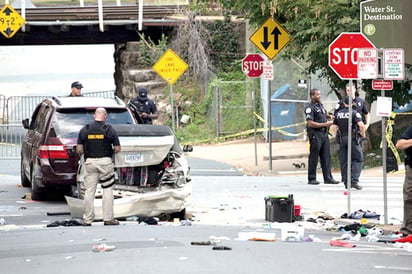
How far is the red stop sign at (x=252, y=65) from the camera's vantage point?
28.3 m

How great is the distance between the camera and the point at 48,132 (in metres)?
18.2

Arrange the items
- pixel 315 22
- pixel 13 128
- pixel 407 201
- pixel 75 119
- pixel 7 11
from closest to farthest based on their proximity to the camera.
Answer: pixel 407 201
pixel 75 119
pixel 315 22
pixel 7 11
pixel 13 128

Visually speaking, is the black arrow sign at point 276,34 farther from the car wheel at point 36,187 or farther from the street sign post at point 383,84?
the street sign post at point 383,84

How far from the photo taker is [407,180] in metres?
14.1

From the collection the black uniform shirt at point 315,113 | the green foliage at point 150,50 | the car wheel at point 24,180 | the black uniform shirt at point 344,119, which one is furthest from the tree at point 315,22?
the green foliage at point 150,50

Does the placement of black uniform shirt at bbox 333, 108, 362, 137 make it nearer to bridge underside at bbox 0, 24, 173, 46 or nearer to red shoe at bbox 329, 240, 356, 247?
red shoe at bbox 329, 240, 356, 247

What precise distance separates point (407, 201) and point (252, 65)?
14507 millimetres

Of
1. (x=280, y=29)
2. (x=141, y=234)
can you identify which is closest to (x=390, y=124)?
(x=280, y=29)

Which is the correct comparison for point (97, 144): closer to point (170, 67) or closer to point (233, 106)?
point (170, 67)

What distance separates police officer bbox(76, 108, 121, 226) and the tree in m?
10.9

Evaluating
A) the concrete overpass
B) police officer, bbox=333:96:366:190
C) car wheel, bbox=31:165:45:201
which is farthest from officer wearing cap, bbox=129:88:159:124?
the concrete overpass

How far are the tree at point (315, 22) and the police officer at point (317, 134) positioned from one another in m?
3.78

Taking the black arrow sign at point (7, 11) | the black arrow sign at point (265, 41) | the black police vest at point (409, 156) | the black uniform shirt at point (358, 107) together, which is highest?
the black arrow sign at point (7, 11)

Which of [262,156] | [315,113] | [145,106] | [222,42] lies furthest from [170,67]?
[222,42]
